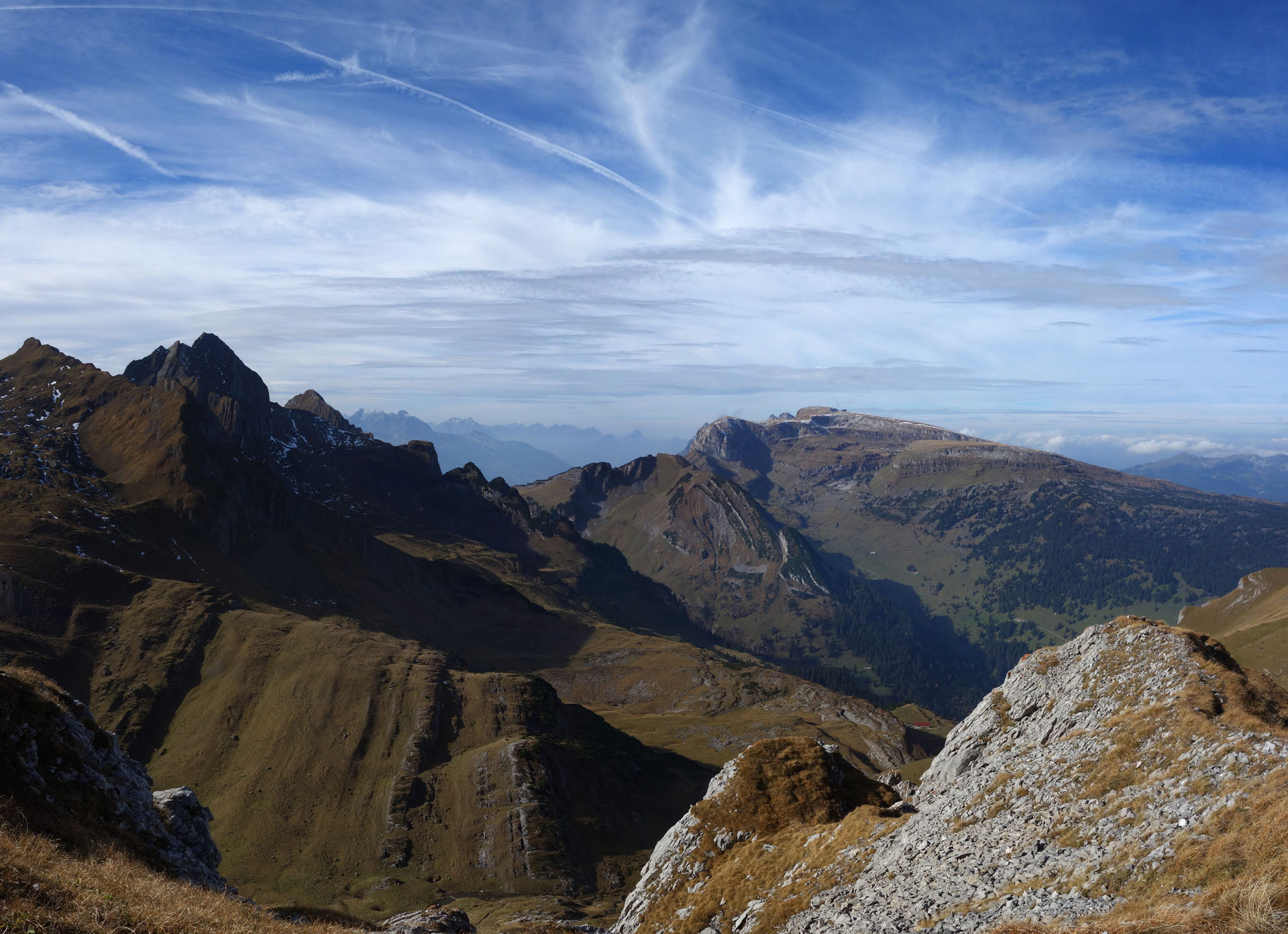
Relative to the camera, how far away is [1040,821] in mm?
31000

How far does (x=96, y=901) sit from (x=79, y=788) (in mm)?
22102

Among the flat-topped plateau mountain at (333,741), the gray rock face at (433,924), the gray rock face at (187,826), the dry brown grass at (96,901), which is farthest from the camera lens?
the flat-topped plateau mountain at (333,741)

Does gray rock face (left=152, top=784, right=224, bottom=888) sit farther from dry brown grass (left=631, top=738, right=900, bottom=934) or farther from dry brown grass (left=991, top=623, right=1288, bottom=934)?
dry brown grass (left=991, top=623, right=1288, bottom=934)

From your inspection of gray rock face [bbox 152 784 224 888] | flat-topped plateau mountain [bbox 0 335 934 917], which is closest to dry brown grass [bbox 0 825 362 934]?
gray rock face [bbox 152 784 224 888]

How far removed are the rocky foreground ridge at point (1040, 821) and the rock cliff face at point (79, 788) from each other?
97.9 ft

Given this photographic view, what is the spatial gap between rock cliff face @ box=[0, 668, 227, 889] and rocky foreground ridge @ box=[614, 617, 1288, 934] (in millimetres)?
29832

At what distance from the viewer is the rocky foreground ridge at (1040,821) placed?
80.6 feet

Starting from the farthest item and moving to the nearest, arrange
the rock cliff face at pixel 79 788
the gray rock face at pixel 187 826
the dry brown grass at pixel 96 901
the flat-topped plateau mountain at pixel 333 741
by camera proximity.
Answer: the flat-topped plateau mountain at pixel 333 741, the gray rock face at pixel 187 826, the rock cliff face at pixel 79 788, the dry brown grass at pixel 96 901

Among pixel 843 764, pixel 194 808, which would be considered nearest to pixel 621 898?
pixel 843 764

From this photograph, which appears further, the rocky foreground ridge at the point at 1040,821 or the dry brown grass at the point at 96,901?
the rocky foreground ridge at the point at 1040,821

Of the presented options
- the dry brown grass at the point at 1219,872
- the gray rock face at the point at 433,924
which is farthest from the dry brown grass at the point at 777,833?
the dry brown grass at the point at 1219,872

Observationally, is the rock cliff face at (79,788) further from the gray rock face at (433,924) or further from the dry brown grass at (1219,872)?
the dry brown grass at (1219,872)

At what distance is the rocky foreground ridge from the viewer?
80.6 feet

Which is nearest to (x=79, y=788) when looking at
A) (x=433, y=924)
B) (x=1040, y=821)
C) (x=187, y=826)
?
(x=187, y=826)
